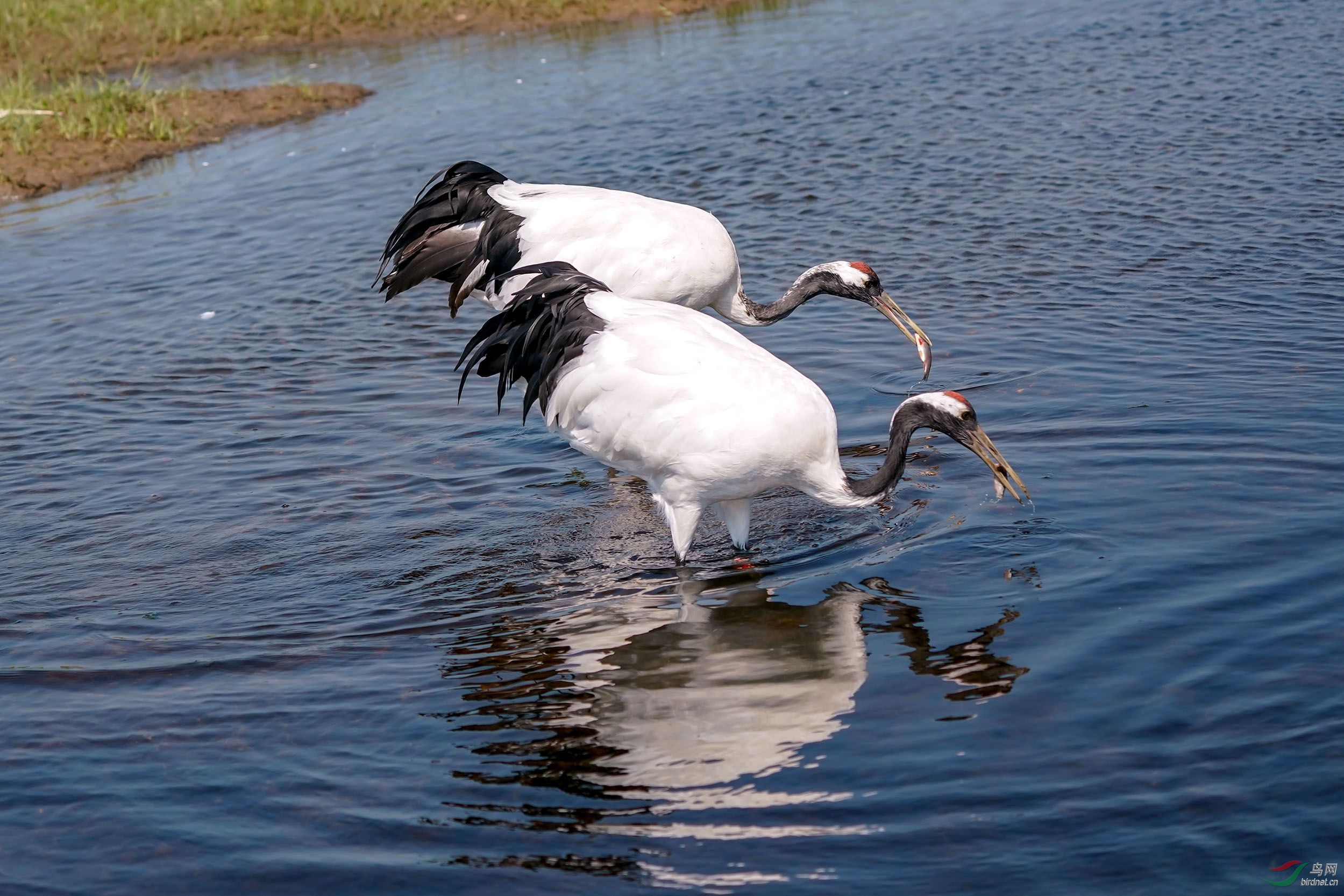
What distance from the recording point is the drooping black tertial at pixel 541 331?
656cm

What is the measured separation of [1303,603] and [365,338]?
629 cm

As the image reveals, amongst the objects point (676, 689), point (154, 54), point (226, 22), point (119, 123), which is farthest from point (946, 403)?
point (226, 22)

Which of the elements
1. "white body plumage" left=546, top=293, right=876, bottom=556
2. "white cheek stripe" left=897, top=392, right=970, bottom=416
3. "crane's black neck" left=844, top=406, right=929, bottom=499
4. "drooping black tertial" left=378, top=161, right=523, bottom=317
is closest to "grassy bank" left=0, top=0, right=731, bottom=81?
"drooping black tertial" left=378, top=161, right=523, bottom=317

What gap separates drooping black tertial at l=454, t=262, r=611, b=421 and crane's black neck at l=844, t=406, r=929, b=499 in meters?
1.37

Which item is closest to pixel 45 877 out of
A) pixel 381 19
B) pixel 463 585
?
pixel 463 585

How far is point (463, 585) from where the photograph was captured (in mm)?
6281

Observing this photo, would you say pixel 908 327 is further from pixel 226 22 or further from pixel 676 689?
pixel 226 22

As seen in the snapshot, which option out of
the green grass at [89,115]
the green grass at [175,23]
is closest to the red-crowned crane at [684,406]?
the green grass at [89,115]

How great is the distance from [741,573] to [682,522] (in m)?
0.36

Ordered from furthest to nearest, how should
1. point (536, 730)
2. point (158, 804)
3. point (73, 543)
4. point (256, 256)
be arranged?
1. point (256, 256)
2. point (73, 543)
3. point (536, 730)
4. point (158, 804)

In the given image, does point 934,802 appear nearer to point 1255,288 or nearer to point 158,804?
point 158,804

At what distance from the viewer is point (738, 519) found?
646cm

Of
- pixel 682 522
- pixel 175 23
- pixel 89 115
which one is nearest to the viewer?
pixel 682 522

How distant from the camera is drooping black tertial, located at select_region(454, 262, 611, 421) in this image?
258 inches
